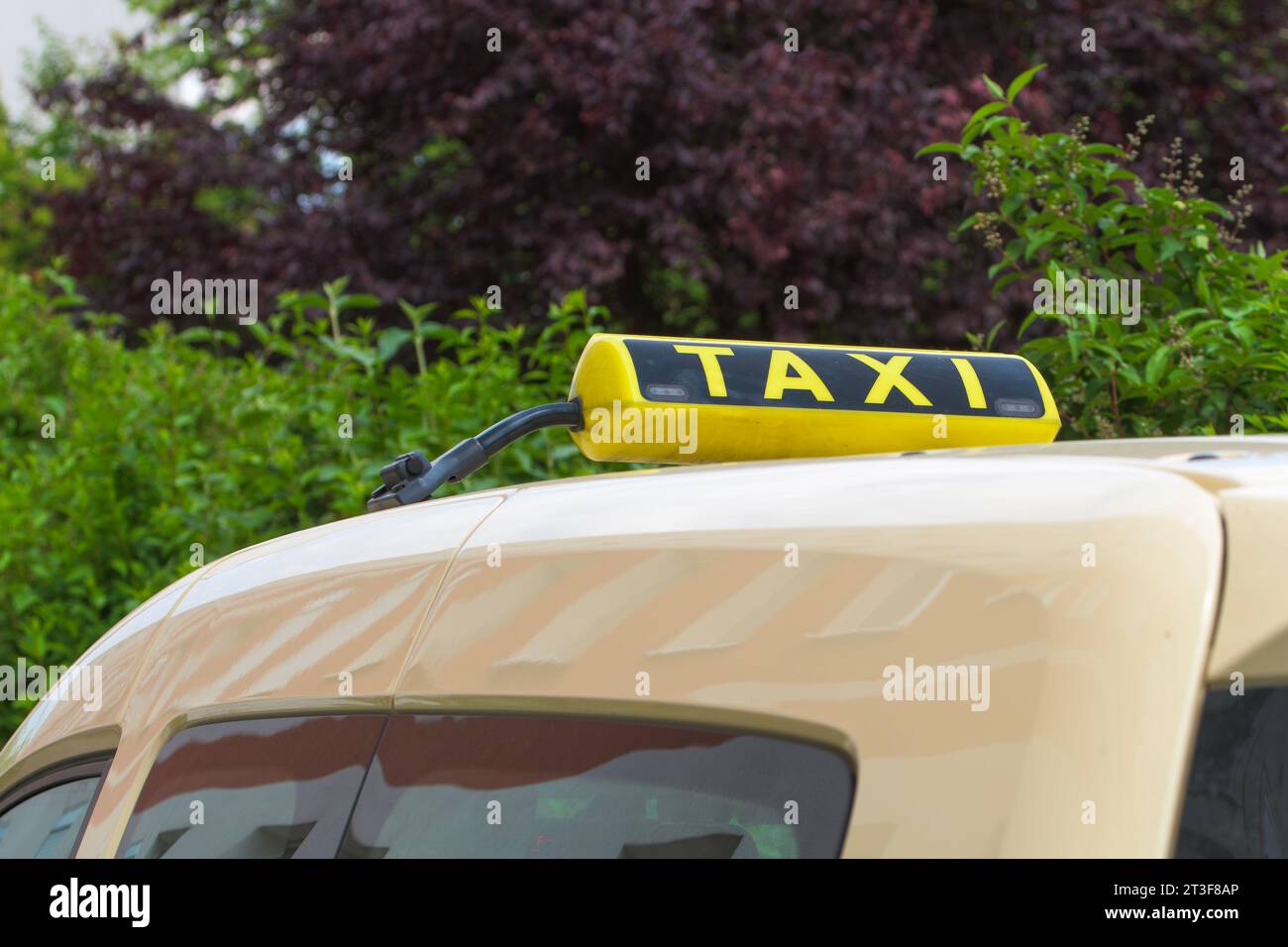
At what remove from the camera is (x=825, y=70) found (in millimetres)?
8359

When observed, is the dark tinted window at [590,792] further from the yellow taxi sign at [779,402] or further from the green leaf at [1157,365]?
the green leaf at [1157,365]

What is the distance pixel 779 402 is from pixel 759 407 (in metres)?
0.03

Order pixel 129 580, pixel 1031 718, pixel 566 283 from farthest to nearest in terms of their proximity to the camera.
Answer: pixel 566 283 → pixel 129 580 → pixel 1031 718

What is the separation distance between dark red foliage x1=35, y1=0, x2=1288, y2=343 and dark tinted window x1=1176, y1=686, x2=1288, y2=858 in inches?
282

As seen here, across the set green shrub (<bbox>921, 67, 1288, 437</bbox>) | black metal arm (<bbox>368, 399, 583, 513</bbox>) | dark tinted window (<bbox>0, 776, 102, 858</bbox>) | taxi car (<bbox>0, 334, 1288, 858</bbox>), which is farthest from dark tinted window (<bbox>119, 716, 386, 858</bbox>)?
green shrub (<bbox>921, 67, 1288, 437</bbox>)

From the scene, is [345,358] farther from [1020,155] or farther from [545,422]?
[545,422]

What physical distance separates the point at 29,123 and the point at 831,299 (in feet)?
59.1

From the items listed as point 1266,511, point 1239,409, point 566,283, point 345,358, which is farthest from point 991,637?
point 566,283

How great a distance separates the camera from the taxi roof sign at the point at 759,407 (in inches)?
67.1

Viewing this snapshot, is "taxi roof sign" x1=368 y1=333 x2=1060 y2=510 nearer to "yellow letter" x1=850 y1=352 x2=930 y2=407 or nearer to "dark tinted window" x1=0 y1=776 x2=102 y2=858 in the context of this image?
"yellow letter" x1=850 y1=352 x2=930 y2=407

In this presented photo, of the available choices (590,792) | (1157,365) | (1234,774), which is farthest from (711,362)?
(1157,365)

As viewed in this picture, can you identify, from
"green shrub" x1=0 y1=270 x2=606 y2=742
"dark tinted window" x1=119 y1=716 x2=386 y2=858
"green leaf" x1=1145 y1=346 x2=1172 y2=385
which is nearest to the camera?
"dark tinted window" x1=119 y1=716 x2=386 y2=858

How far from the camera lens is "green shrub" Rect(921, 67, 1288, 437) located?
9.32ft
